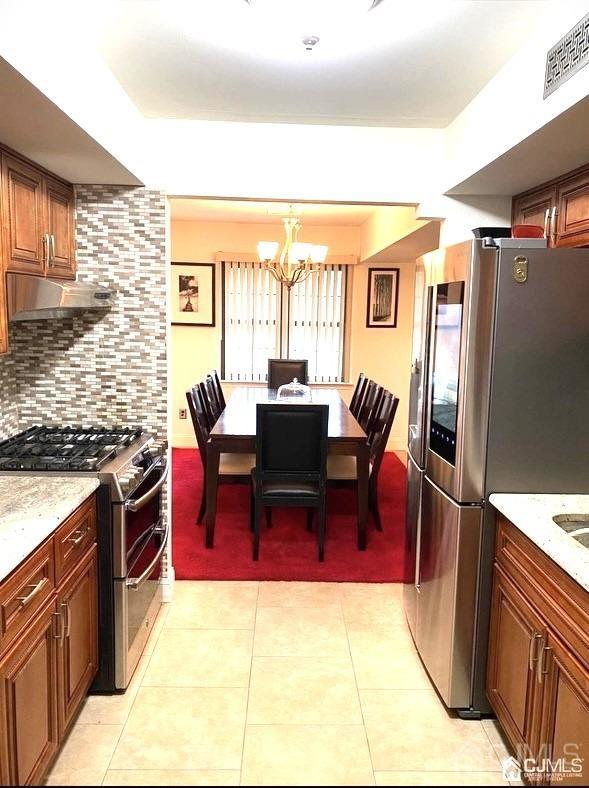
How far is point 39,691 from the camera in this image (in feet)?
5.33

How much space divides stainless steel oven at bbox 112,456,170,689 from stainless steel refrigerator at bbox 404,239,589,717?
A: 1243 mm

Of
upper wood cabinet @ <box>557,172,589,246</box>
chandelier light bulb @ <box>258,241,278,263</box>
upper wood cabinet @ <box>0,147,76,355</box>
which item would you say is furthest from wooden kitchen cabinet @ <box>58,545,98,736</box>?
chandelier light bulb @ <box>258,241,278,263</box>

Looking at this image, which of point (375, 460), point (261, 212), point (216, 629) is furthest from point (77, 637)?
point (261, 212)

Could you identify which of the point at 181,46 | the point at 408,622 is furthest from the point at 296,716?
the point at 181,46

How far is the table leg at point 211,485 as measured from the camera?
350 centimetres

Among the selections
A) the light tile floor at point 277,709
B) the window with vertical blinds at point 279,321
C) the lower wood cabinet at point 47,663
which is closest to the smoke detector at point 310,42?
the lower wood cabinet at point 47,663

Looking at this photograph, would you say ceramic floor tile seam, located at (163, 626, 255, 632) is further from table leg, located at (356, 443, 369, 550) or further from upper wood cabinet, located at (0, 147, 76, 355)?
upper wood cabinet, located at (0, 147, 76, 355)

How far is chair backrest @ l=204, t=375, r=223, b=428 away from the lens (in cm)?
455

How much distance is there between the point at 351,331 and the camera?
636 cm

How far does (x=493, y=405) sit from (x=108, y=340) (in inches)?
73.2

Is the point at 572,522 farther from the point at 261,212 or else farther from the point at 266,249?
the point at 261,212

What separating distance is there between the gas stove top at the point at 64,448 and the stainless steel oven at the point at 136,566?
19 centimetres

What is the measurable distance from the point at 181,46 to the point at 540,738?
2513 mm

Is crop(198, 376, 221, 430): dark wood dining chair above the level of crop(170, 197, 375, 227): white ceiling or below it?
below
